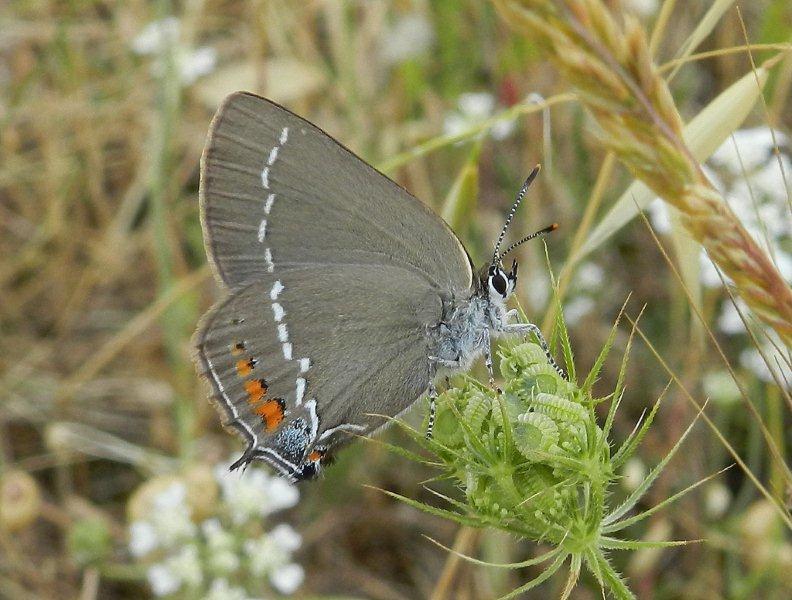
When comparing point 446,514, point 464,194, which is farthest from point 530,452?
point 464,194

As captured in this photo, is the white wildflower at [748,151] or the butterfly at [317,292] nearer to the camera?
the butterfly at [317,292]

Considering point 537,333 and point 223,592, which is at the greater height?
point 537,333

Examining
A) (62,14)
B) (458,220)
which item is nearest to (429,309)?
(458,220)

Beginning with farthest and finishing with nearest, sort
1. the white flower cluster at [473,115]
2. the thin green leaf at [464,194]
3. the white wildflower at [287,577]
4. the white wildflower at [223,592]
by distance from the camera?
the white flower cluster at [473,115] < the white wildflower at [287,577] < the white wildflower at [223,592] < the thin green leaf at [464,194]

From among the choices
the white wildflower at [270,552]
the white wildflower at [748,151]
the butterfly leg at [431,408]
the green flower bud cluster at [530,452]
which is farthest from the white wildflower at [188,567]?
the white wildflower at [748,151]

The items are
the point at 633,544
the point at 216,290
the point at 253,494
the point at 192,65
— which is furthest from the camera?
the point at 216,290

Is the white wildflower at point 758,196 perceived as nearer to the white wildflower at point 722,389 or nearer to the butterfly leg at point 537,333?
the white wildflower at point 722,389

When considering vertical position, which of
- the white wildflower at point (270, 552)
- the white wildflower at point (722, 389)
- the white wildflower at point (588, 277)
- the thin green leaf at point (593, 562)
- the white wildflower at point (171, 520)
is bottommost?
the white wildflower at point (270, 552)

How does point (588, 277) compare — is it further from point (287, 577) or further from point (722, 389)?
point (287, 577)
